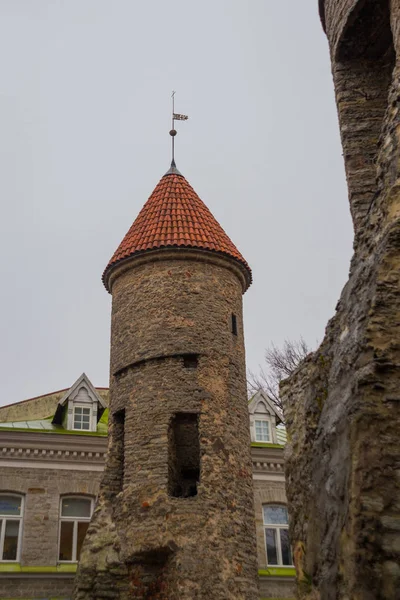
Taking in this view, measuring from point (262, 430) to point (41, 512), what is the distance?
695 centimetres

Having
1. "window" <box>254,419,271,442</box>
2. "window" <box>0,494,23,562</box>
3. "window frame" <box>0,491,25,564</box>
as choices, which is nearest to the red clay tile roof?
"window frame" <box>0,491,25,564</box>

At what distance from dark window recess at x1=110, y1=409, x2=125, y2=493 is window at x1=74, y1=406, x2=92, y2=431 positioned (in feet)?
19.7

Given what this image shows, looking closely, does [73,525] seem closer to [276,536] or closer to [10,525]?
[10,525]

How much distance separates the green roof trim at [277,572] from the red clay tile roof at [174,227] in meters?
7.98

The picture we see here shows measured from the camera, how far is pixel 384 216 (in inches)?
179

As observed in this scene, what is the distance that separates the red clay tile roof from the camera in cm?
1535

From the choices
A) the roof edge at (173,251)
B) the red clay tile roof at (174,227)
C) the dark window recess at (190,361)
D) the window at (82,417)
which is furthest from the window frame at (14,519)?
the dark window recess at (190,361)

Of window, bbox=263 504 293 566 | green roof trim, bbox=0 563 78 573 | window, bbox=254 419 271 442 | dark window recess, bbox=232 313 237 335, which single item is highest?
dark window recess, bbox=232 313 237 335

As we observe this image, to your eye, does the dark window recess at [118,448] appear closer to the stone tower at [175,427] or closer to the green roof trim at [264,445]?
the stone tower at [175,427]

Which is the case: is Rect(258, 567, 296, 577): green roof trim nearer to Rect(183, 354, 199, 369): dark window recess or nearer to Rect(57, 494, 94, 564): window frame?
Rect(57, 494, 94, 564): window frame

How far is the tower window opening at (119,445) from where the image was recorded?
541 inches

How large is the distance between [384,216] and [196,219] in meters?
11.9

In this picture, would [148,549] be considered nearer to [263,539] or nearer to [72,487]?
[72,487]

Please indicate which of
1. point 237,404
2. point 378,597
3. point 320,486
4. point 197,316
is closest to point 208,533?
point 237,404
